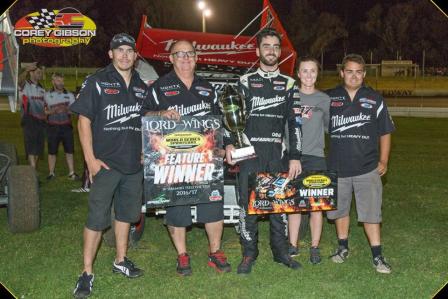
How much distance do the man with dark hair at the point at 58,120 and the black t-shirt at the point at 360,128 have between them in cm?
635

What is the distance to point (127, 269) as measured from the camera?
5.38 metres

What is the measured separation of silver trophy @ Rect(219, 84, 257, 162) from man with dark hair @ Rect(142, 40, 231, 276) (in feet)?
0.72

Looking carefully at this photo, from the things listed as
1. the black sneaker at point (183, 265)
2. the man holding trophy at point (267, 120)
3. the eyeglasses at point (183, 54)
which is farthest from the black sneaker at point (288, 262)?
the eyeglasses at point (183, 54)

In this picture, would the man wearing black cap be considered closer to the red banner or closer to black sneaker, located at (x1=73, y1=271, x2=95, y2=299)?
black sneaker, located at (x1=73, y1=271, x2=95, y2=299)

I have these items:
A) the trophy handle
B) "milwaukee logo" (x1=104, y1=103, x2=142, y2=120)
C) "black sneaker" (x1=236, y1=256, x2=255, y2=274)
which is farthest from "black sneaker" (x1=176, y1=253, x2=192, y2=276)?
"milwaukee logo" (x1=104, y1=103, x2=142, y2=120)

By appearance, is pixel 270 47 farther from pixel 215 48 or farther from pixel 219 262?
pixel 215 48

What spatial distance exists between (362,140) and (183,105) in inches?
68.8

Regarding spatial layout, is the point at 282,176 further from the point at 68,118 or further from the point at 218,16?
the point at 218,16

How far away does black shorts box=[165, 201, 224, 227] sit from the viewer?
17.8 ft

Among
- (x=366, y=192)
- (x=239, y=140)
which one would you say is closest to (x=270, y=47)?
(x=239, y=140)

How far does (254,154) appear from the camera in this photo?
5.24 meters

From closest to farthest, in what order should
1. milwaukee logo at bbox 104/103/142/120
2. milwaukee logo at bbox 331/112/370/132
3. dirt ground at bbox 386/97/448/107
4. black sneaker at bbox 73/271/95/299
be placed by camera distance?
1. black sneaker at bbox 73/271/95/299
2. milwaukee logo at bbox 104/103/142/120
3. milwaukee logo at bbox 331/112/370/132
4. dirt ground at bbox 386/97/448/107

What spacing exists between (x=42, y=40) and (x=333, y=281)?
5246cm

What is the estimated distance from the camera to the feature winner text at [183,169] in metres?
5.15
